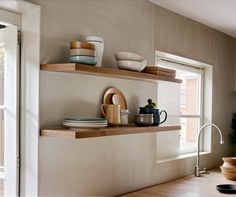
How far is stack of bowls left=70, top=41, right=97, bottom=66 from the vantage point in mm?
1978

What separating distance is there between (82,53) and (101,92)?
495 mm

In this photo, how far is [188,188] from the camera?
2912 mm

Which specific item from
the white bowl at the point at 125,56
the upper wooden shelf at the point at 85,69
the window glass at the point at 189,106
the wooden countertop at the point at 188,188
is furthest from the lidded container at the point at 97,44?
the window glass at the point at 189,106

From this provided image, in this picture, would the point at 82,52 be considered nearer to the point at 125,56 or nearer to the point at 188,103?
the point at 125,56

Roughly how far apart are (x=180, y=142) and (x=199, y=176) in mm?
453

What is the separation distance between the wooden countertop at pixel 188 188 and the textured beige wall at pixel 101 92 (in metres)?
0.09

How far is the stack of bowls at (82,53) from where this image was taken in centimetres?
198

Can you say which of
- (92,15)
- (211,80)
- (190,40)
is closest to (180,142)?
(211,80)

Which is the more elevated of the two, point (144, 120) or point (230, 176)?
point (144, 120)

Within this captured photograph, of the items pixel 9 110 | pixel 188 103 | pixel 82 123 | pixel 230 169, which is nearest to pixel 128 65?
pixel 82 123

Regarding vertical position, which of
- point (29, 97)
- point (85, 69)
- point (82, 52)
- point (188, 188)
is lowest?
point (188, 188)

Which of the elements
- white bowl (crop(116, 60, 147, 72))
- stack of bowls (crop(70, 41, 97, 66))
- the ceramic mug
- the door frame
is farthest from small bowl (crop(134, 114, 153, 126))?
the door frame

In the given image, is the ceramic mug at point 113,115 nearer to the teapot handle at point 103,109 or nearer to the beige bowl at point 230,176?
the teapot handle at point 103,109

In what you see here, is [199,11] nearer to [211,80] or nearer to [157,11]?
[157,11]
